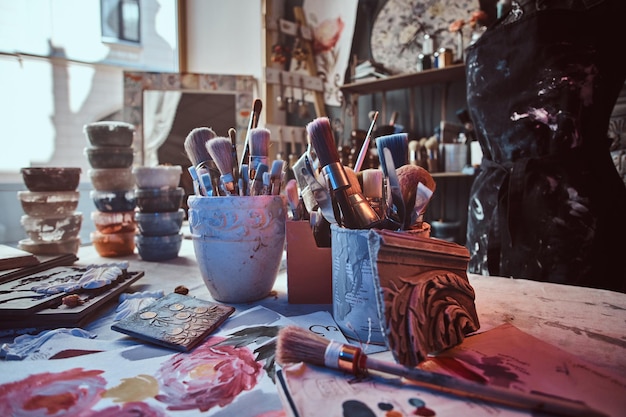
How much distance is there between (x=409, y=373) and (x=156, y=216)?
0.86m

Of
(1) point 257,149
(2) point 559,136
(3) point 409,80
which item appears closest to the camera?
(1) point 257,149

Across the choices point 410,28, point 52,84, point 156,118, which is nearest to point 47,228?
point 156,118

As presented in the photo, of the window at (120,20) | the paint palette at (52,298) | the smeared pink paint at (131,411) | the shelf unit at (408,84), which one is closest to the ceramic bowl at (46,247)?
the paint palette at (52,298)

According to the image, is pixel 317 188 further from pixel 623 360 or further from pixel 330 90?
pixel 330 90

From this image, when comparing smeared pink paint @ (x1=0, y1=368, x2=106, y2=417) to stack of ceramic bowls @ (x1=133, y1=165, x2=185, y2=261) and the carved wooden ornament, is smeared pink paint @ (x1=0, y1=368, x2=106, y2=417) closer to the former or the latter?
the carved wooden ornament

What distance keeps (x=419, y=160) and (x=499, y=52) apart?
4.55ft

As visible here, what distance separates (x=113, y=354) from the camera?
0.42 metres

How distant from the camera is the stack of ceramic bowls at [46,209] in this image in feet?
3.34

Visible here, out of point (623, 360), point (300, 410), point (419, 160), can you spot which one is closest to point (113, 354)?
point (300, 410)

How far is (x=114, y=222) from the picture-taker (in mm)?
1104

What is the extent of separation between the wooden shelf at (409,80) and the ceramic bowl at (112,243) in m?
1.91

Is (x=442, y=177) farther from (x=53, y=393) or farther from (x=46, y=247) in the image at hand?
(x=53, y=393)

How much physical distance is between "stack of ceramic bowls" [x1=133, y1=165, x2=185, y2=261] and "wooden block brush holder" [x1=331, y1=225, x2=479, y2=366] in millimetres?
668

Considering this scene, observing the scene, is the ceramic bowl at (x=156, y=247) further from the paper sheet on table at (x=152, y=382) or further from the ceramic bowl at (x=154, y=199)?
the paper sheet on table at (x=152, y=382)
